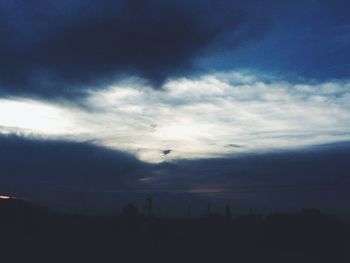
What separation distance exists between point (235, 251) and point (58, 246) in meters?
17.5

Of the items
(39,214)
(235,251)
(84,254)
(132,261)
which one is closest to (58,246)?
(84,254)

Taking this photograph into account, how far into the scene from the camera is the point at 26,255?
124ft

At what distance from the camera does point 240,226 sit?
56938mm

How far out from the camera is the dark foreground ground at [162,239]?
131 feet

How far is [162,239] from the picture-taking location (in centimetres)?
4819

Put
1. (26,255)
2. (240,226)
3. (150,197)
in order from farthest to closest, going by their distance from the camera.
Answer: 1. (150,197)
2. (240,226)
3. (26,255)

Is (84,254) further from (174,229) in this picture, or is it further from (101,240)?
(174,229)

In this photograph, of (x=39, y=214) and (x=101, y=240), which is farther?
(x=39, y=214)

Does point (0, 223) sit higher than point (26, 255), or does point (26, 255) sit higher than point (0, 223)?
point (0, 223)

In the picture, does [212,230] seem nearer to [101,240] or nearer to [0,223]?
[101,240]

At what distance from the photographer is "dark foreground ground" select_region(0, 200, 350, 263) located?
3984cm

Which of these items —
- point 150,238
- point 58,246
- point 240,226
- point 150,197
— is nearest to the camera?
point 58,246

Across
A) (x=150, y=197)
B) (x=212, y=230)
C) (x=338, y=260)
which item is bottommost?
(x=338, y=260)

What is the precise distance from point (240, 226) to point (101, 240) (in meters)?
20.3
